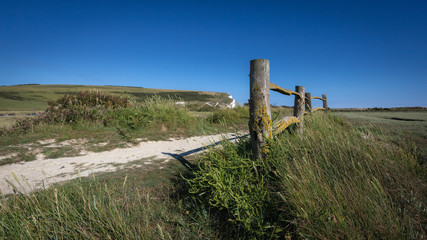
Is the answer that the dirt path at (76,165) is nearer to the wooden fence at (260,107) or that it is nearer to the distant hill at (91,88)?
the wooden fence at (260,107)

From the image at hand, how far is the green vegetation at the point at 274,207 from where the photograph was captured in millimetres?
1478

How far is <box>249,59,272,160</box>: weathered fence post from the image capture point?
245 cm

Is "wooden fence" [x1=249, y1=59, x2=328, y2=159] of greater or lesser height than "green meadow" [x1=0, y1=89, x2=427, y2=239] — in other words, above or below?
above

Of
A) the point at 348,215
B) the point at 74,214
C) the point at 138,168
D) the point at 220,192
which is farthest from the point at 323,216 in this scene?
the point at 138,168

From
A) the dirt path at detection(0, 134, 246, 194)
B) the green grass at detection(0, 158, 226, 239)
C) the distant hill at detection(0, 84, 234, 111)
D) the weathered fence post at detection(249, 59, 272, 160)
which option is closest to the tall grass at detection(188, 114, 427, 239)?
the weathered fence post at detection(249, 59, 272, 160)

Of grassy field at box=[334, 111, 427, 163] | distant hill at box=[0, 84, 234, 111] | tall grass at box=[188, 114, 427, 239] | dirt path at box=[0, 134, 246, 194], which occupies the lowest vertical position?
dirt path at box=[0, 134, 246, 194]

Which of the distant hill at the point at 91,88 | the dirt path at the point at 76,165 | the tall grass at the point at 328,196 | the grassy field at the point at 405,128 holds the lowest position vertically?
the dirt path at the point at 76,165

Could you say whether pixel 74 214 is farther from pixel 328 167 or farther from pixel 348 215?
pixel 328 167

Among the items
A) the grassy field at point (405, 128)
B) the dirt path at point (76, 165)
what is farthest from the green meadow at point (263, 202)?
the dirt path at point (76, 165)

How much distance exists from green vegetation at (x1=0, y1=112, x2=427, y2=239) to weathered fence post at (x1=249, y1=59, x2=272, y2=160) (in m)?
0.15

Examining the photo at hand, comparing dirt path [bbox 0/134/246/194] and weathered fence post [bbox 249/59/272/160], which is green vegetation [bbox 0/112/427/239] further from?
dirt path [bbox 0/134/246/194]

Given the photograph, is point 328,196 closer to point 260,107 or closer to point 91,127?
point 260,107

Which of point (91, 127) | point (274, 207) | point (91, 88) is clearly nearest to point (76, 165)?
point (91, 127)

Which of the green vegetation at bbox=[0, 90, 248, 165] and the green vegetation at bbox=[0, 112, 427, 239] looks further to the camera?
the green vegetation at bbox=[0, 90, 248, 165]
